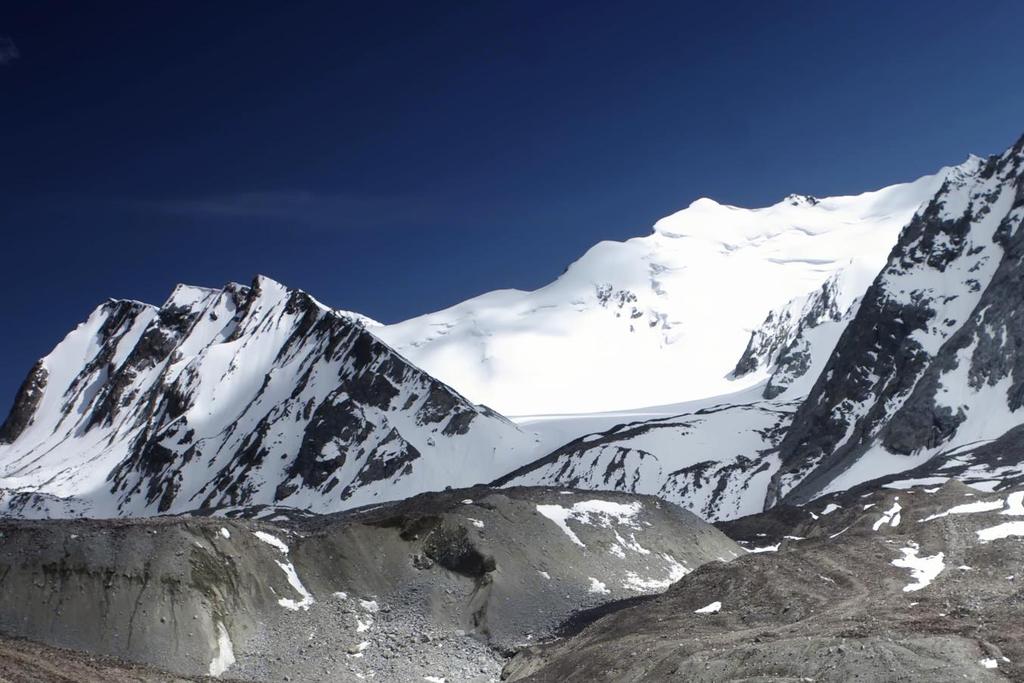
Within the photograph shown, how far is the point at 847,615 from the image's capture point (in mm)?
52875

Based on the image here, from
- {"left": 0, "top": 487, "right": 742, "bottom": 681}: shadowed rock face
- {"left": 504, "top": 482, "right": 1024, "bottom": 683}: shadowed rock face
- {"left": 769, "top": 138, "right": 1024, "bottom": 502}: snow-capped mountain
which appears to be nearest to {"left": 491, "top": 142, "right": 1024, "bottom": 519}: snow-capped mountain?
{"left": 769, "top": 138, "right": 1024, "bottom": 502}: snow-capped mountain

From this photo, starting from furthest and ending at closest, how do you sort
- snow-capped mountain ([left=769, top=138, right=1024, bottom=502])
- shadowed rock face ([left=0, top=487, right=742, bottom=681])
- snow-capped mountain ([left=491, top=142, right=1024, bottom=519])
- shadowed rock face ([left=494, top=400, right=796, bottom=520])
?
shadowed rock face ([left=494, top=400, right=796, bottom=520]), snow-capped mountain ([left=491, top=142, right=1024, bottom=519]), snow-capped mountain ([left=769, top=138, right=1024, bottom=502]), shadowed rock face ([left=0, top=487, right=742, bottom=681])

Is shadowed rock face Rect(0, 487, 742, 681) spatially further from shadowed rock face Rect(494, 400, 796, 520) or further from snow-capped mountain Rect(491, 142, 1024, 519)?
shadowed rock face Rect(494, 400, 796, 520)

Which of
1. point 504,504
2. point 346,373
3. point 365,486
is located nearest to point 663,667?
point 504,504

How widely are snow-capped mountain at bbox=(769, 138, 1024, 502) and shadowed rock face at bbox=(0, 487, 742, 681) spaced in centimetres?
6091

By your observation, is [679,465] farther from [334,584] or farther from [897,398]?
[334,584]

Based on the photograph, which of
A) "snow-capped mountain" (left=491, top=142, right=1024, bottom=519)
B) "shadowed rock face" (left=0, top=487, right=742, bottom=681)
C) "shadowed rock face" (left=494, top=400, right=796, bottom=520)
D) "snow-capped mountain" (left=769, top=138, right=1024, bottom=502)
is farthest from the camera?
"shadowed rock face" (left=494, top=400, right=796, bottom=520)

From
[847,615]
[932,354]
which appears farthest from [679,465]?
[847,615]

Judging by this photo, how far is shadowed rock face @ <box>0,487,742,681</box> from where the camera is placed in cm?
5834

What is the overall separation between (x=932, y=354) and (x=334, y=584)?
115449mm

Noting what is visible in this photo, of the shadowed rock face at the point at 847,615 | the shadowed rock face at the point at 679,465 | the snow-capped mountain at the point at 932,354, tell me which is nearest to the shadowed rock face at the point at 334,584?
the shadowed rock face at the point at 847,615

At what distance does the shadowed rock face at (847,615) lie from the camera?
42.1 m

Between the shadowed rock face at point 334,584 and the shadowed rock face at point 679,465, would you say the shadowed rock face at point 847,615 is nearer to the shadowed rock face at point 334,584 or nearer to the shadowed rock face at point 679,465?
the shadowed rock face at point 334,584

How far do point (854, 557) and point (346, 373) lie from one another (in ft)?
440
